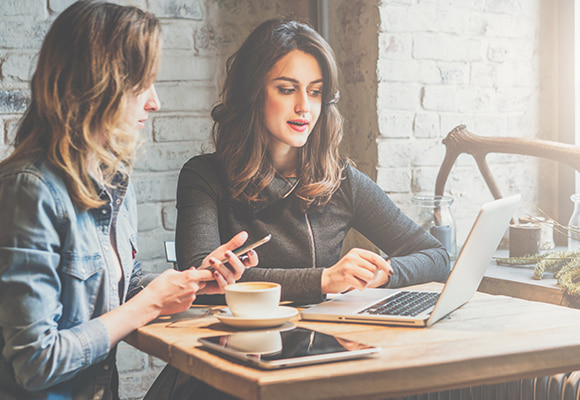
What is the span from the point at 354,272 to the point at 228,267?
0.27 m

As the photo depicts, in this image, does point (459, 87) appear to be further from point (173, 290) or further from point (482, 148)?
point (173, 290)

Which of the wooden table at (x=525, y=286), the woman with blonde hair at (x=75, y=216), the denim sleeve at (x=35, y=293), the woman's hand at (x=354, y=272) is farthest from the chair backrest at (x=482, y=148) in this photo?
the denim sleeve at (x=35, y=293)

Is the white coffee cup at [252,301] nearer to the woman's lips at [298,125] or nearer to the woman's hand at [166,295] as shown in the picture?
the woman's hand at [166,295]

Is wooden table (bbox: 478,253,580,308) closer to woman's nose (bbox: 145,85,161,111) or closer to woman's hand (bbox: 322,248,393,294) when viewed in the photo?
woman's hand (bbox: 322,248,393,294)

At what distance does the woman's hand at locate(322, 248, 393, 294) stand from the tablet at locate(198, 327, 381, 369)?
273mm

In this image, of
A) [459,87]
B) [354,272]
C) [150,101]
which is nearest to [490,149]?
[459,87]

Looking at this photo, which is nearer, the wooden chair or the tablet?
the tablet

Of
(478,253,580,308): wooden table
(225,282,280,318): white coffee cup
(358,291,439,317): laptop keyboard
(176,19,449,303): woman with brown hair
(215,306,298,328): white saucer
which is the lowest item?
(478,253,580,308): wooden table

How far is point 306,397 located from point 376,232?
1.07 meters

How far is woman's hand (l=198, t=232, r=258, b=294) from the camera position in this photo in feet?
4.26

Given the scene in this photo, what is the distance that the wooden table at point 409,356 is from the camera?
2.86 ft

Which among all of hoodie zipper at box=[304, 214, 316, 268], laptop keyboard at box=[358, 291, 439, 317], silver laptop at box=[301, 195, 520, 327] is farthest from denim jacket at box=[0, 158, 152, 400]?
hoodie zipper at box=[304, 214, 316, 268]

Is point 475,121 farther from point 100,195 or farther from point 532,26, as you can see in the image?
point 100,195

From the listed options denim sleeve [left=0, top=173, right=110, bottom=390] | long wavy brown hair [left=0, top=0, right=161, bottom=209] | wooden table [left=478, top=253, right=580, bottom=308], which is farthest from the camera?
wooden table [left=478, top=253, right=580, bottom=308]
